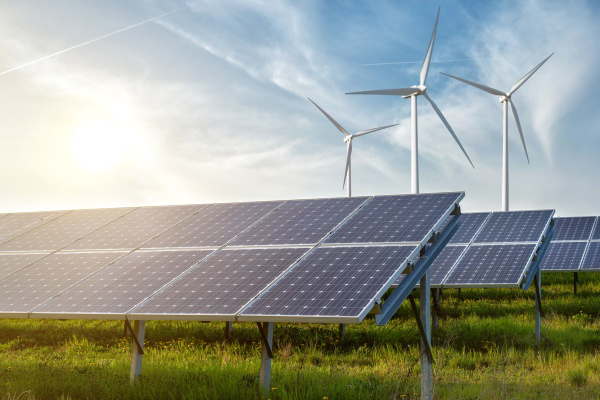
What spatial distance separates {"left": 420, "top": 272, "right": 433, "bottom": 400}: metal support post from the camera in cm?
1222

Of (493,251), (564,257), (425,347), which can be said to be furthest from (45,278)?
(564,257)

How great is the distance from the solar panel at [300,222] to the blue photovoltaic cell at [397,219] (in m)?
0.41

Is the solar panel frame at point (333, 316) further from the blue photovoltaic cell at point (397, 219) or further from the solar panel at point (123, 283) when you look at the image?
the solar panel at point (123, 283)

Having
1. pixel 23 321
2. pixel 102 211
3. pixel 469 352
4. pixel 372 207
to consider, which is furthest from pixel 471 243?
pixel 23 321

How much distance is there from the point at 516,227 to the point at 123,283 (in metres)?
17.4

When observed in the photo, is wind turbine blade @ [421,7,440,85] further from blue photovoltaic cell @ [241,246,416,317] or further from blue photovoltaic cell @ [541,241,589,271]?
blue photovoltaic cell @ [241,246,416,317]

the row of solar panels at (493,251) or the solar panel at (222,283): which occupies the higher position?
the row of solar panels at (493,251)

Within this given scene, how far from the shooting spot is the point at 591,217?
39.3 meters

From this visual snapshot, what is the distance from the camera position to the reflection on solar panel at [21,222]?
2003cm

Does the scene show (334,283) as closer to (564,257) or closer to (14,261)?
(14,261)

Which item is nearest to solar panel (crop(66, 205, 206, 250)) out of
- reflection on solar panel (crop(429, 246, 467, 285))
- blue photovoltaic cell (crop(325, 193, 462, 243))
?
blue photovoltaic cell (crop(325, 193, 462, 243))

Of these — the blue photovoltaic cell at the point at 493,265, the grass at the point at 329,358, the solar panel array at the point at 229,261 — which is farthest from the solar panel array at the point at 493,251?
the solar panel array at the point at 229,261

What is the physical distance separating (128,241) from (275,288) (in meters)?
6.08

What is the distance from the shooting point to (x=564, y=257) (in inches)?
1326
